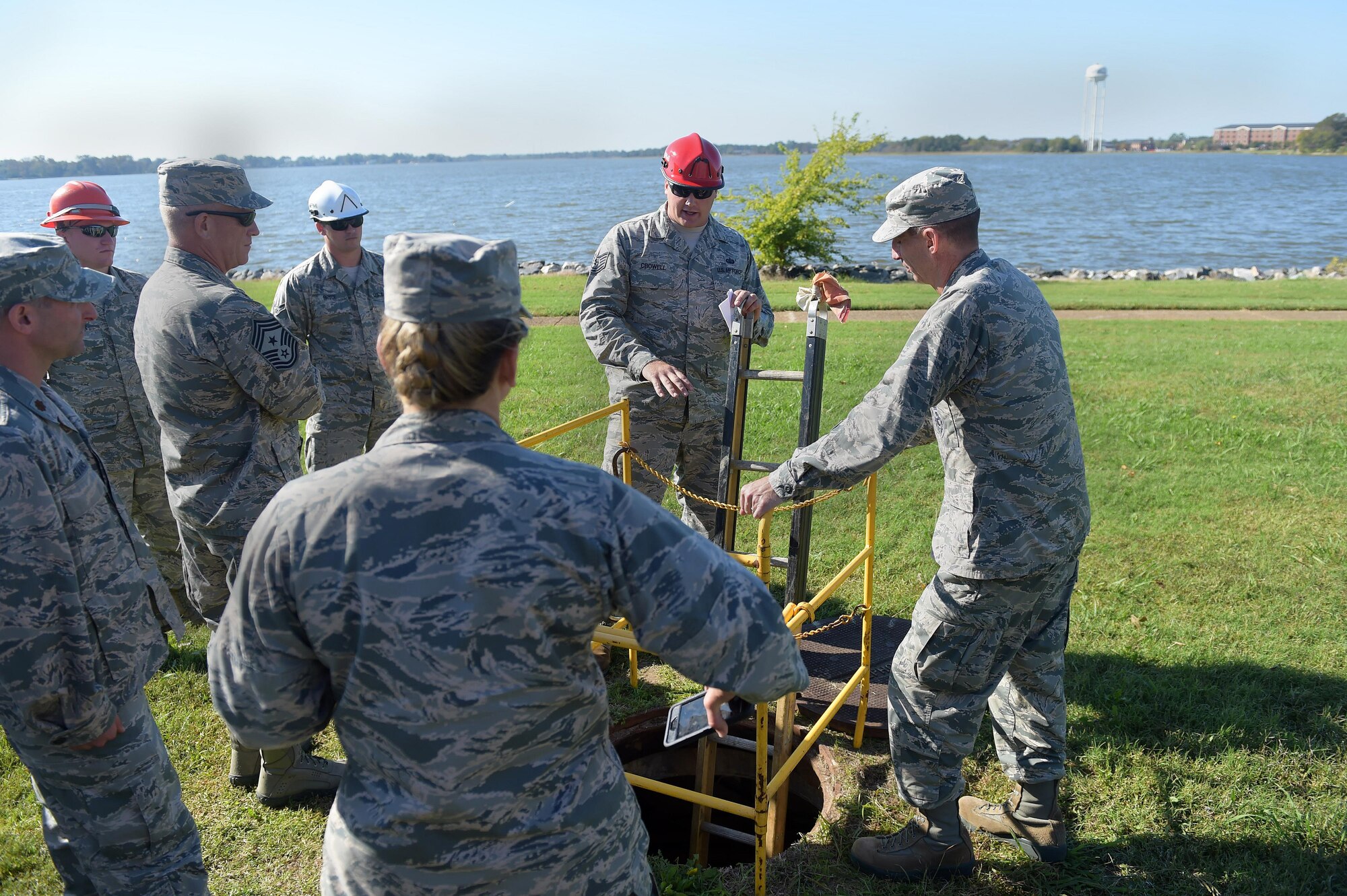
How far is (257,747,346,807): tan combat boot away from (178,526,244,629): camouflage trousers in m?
0.58

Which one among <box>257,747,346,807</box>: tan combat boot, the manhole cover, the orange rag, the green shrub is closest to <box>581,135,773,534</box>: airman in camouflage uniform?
the orange rag

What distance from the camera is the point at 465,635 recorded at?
1541 mm

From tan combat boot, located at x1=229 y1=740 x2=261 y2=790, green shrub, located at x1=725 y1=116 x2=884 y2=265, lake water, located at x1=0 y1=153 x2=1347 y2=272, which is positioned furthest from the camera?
lake water, located at x1=0 y1=153 x2=1347 y2=272

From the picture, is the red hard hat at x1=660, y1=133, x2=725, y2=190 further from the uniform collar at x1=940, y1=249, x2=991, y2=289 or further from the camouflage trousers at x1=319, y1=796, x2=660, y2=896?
the camouflage trousers at x1=319, y1=796, x2=660, y2=896

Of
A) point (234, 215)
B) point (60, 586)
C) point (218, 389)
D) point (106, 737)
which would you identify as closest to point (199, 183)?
point (234, 215)

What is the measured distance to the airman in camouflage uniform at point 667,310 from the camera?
187 inches

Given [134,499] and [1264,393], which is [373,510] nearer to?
[134,499]

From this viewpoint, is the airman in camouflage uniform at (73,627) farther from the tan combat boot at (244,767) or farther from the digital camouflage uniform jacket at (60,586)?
the tan combat boot at (244,767)

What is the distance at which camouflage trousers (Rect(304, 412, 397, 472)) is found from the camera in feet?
17.9

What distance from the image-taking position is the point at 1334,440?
759 centimetres

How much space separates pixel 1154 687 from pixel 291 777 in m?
3.73

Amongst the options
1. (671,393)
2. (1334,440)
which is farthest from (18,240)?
(1334,440)

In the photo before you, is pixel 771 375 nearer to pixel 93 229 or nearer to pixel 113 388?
pixel 113 388

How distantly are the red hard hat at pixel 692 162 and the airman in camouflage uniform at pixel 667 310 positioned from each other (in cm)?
7
